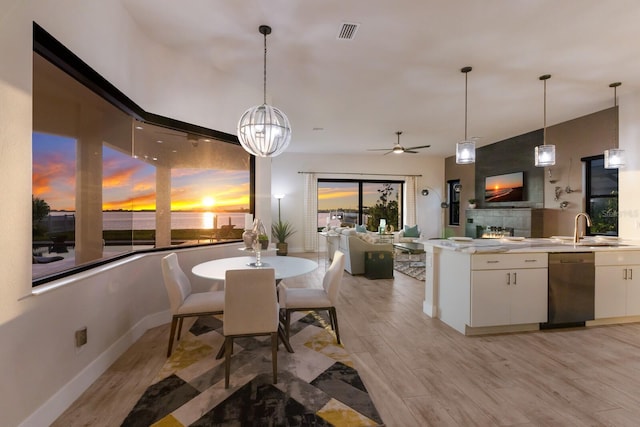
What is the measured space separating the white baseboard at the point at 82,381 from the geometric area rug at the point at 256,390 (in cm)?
43

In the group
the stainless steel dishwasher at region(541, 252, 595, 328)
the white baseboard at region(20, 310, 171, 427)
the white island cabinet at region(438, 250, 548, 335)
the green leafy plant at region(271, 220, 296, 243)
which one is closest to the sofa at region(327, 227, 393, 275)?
the white island cabinet at region(438, 250, 548, 335)

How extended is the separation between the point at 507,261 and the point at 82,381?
3.73 metres

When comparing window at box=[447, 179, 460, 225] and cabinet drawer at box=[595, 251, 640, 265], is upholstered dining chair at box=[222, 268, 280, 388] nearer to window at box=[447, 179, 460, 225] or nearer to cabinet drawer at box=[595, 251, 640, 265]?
cabinet drawer at box=[595, 251, 640, 265]

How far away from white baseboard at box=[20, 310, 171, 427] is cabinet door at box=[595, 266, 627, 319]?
4.77 meters

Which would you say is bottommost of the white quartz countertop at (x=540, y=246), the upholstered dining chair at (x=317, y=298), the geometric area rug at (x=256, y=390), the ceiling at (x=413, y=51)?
the geometric area rug at (x=256, y=390)

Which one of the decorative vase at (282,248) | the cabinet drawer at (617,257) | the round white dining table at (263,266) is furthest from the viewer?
the decorative vase at (282,248)

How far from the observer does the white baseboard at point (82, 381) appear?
1682 millimetres

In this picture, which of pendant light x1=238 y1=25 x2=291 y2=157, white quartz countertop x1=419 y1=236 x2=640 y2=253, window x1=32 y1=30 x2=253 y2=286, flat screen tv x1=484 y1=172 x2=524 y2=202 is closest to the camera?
window x1=32 y1=30 x2=253 y2=286

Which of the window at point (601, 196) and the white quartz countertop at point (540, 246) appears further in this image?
the window at point (601, 196)

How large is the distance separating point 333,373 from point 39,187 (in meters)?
2.43

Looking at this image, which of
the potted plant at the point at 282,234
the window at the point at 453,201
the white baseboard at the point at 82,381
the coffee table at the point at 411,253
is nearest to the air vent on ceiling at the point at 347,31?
the white baseboard at the point at 82,381

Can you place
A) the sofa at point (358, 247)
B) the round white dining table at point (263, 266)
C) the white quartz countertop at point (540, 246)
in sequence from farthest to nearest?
the sofa at point (358, 247) → the white quartz countertop at point (540, 246) → the round white dining table at point (263, 266)

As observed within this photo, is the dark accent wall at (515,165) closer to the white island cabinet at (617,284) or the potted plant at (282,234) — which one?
the white island cabinet at (617,284)

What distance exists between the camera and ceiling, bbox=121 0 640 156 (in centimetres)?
249
